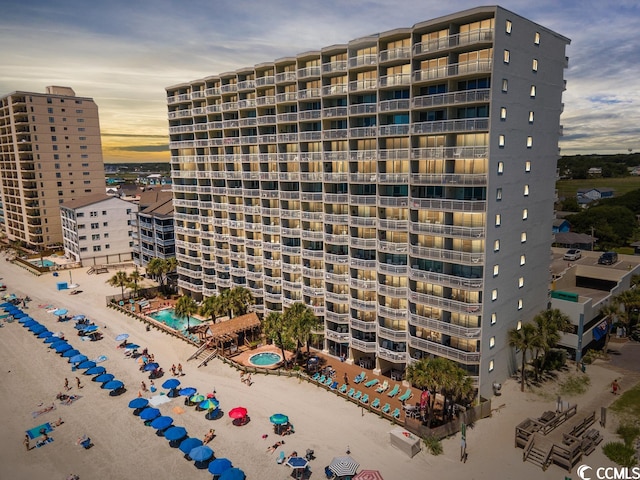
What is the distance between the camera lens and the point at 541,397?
54781 mm

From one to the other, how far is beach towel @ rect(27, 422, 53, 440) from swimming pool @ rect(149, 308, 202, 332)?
30751mm

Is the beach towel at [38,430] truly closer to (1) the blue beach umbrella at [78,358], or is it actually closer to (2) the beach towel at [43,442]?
(2) the beach towel at [43,442]

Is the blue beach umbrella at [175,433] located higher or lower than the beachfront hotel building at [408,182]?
lower

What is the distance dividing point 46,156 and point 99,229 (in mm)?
38532

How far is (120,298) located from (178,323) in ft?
68.2

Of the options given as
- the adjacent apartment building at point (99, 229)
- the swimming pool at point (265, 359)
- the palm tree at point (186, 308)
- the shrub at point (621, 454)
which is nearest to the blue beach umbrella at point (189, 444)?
the swimming pool at point (265, 359)

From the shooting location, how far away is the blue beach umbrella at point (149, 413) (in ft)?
163

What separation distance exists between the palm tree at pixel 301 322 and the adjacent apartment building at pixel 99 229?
8133 cm

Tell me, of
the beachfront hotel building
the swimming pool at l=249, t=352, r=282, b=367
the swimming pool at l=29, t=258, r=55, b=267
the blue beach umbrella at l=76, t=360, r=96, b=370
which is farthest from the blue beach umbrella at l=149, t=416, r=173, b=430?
the swimming pool at l=29, t=258, r=55, b=267

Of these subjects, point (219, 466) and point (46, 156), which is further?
point (46, 156)

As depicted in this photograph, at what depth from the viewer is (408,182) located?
55656 mm

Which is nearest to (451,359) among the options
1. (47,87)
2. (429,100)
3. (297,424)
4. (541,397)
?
(541,397)

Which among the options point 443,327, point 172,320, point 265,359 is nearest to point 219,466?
point 265,359

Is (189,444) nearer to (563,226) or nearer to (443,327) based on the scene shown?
(443,327)
